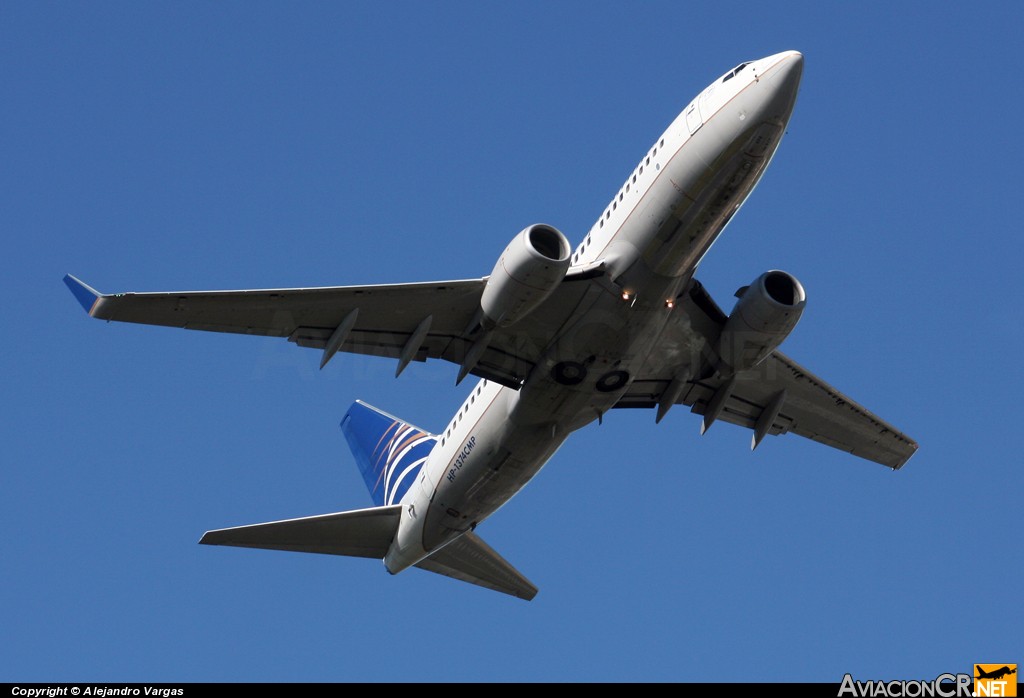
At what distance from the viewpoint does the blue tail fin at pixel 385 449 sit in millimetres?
38500

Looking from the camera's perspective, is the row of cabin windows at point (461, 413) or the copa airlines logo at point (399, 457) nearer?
the row of cabin windows at point (461, 413)

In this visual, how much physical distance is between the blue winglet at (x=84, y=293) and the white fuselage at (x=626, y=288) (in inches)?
384

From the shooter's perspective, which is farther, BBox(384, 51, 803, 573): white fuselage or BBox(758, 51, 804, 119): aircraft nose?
BBox(384, 51, 803, 573): white fuselage

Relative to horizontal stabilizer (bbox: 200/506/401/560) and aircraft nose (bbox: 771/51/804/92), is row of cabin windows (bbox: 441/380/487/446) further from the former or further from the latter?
aircraft nose (bbox: 771/51/804/92)

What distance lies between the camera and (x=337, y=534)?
37094mm

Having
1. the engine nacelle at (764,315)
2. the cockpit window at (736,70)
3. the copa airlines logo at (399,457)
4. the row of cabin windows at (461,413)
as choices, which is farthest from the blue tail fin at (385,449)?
the cockpit window at (736,70)

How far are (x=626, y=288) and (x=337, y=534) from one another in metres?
12.2

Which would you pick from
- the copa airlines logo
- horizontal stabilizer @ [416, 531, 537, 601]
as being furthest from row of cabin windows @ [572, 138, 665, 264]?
horizontal stabilizer @ [416, 531, 537, 601]

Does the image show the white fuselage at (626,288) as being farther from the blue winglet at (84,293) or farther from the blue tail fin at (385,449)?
the blue winglet at (84,293)

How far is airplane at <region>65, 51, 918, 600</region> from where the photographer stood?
28.5 metres

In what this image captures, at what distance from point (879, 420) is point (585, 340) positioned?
1088 cm

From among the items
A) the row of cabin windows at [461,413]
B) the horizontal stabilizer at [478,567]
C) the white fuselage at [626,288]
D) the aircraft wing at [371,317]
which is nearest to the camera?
the white fuselage at [626,288]

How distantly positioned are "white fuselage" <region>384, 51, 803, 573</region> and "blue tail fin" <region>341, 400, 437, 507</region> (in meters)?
3.29

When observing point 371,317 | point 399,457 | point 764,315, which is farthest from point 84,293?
point 764,315
